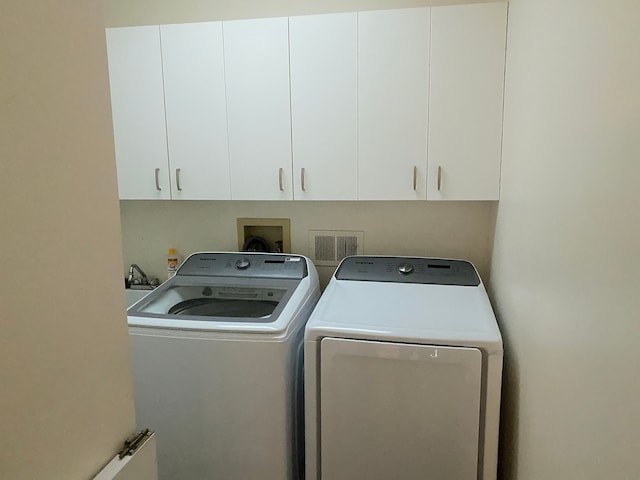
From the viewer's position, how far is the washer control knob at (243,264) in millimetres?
2006

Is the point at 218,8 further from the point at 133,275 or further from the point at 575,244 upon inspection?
the point at 575,244

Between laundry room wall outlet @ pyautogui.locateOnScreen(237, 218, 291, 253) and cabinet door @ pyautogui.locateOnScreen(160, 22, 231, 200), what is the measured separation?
0.36m

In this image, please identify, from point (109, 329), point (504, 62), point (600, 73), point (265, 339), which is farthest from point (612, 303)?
point (504, 62)

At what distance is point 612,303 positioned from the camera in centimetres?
71

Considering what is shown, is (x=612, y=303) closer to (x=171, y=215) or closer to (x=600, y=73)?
(x=600, y=73)

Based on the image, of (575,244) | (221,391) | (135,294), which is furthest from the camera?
(135,294)

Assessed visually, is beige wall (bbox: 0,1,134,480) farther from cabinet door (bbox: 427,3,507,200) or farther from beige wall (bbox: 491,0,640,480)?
cabinet door (bbox: 427,3,507,200)

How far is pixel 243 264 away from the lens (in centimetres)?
201

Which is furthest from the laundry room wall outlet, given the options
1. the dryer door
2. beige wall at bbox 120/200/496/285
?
the dryer door

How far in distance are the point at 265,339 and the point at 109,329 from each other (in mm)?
696

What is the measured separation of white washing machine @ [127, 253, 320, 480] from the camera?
147 cm

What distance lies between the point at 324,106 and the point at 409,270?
79 centimetres

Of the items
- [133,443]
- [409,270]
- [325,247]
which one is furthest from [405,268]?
[133,443]

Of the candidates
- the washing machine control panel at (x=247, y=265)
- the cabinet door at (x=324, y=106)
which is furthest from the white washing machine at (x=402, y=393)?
the cabinet door at (x=324, y=106)
